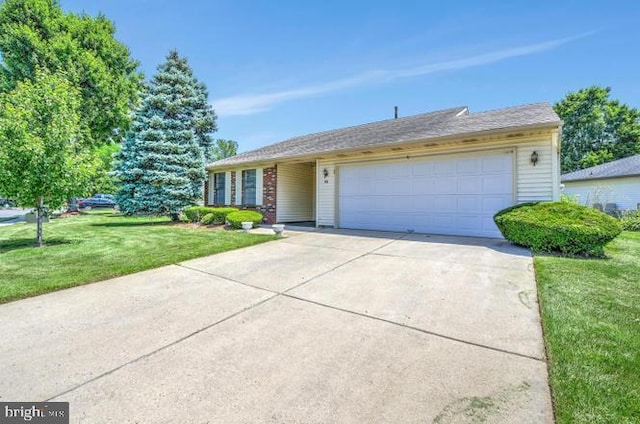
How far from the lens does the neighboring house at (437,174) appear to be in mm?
7168

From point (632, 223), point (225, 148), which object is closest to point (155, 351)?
point (632, 223)

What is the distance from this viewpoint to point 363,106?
16781 millimetres

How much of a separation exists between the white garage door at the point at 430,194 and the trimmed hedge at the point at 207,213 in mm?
4503

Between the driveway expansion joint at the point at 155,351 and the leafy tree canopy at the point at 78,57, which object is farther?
the leafy tree canopy at the point at 78,57

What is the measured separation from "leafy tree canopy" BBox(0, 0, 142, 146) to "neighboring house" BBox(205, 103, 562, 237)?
41.5 ft

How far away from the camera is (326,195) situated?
1091cm

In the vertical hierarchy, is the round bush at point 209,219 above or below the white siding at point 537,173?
below

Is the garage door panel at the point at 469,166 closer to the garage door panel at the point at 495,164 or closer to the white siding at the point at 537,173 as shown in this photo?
the garage door panel at the point at 495,164

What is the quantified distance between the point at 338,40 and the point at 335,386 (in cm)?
1121

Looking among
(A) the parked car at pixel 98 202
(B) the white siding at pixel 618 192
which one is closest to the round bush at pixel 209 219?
(B) the white siding at pixel 618 192

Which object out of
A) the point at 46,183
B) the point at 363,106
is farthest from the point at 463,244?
the point at 363,106

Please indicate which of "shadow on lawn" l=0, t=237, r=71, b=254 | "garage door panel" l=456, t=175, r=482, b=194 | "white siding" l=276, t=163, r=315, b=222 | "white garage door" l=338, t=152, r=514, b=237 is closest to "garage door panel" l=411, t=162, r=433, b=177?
"white garage door" l=338, t=152, r=514, b=237

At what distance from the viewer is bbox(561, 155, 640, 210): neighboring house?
15734 mm

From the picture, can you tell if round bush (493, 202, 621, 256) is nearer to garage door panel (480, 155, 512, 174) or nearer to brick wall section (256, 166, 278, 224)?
garage door panel (480, 155, 512, 174)
